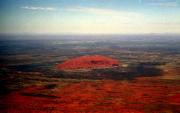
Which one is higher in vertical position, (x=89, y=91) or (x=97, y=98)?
(x=89, y=91)

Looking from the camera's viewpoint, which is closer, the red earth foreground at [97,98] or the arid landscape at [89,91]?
the red earth foreground at [97,98]

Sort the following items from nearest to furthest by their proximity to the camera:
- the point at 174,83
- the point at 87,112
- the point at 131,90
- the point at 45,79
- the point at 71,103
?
the point at 87,112, the point at 71,103, the point at 131,90, the point at 174,83, the point at 45,79

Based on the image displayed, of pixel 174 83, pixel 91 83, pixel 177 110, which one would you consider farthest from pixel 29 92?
pixel 174 83

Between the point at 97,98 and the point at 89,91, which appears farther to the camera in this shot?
the point at 89,91

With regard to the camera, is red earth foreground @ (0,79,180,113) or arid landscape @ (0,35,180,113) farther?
arid landscape @ (0,35,180,113)

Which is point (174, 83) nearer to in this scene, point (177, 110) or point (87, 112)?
point (177, 110)

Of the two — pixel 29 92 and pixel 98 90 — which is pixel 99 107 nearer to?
pixel 98 90

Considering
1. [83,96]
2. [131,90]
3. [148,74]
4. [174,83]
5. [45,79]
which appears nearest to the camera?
[83,96]

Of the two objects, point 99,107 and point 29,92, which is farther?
point 29,92
